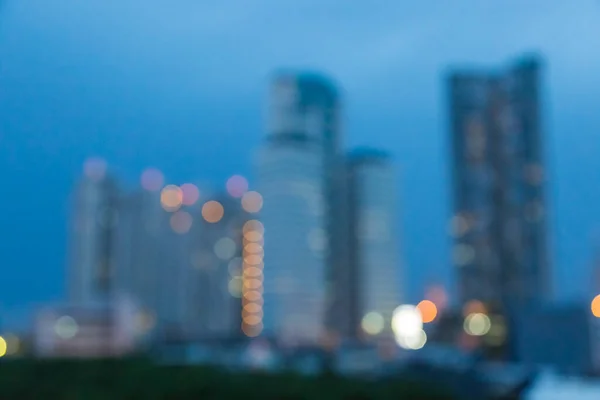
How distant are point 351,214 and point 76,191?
69.6 ft

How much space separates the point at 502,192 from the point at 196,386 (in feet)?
86.2

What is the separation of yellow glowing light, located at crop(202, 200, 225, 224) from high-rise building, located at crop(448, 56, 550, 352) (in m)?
36.3

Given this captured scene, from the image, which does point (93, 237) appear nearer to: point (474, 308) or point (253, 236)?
point (253, 236)

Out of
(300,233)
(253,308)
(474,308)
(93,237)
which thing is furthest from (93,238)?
(474,308)

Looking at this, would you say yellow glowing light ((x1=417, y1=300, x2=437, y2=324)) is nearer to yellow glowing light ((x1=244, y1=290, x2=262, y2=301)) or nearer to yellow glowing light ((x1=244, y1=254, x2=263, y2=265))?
yellow glowing light ((x1=244, y1=290, x2=262, y2=301))

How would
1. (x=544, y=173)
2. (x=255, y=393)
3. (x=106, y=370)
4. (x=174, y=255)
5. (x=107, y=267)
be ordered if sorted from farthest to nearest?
1. (x=174, y=255)
2. (x=107, y=267)
3. (x=544, y=173)
4. (x=106, y=370)
5. (x=255, y=393)

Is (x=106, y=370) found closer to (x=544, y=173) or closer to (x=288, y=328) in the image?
(x=544, y=173)

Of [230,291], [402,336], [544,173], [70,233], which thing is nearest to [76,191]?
[70,233]

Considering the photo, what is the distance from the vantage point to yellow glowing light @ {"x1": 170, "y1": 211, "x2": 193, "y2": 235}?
60737 mm

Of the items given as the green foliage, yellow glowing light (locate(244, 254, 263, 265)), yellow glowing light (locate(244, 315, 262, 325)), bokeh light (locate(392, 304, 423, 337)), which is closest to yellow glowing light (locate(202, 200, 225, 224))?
yellow glowing light (locate(244, 254, 263, 265))

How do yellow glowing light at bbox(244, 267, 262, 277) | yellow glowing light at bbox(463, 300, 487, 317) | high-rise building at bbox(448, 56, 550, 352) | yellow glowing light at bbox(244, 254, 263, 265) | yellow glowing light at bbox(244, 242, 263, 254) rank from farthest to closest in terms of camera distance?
yellow glowing light at bbox(244, 242, 263, 254)
yellow glowing light at bbox(244, 254, 263, 265)
yellow glowing light at bbox(244, 267, 262, 277)
high-rise building at bbox(448, 56, 550, 352)
yellow glowing light at bbox(463, 300, 487, 317)

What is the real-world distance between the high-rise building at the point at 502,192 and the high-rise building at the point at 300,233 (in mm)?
22865

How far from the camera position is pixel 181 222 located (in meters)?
61.9

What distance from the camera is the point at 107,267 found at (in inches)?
2042
